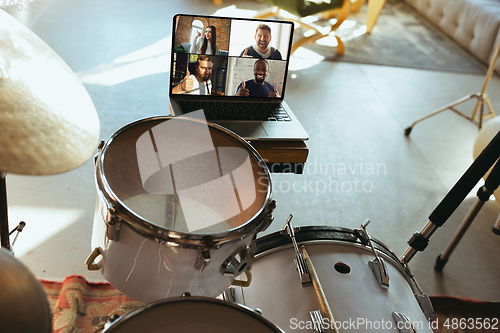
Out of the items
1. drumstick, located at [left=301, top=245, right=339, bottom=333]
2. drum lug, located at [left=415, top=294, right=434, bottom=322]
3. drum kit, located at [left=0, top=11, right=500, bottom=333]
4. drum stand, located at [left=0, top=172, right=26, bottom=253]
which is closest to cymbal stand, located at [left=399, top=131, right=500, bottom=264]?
drum kit, located at [left=0, top=11, right=500, bottom=333]

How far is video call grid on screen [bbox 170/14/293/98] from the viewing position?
1.30 meters

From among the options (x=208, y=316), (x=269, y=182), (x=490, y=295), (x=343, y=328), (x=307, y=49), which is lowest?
(x=490, y=295)

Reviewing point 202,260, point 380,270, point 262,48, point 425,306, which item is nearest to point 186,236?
point 202,260

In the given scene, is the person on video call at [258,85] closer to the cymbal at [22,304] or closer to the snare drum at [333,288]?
the snare drum at [333,288]

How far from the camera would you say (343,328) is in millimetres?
818

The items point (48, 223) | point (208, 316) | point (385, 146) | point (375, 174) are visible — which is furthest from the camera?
point (385, 146)

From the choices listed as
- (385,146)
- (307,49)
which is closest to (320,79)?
(307,49)

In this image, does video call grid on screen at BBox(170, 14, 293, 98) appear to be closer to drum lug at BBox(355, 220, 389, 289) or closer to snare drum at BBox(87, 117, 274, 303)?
snare drum at BBox(87, 117, 274, 303)

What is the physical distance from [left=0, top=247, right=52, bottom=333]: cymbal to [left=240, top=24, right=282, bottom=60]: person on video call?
102 cm

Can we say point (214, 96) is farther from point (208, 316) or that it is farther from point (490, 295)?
point (490, 295)

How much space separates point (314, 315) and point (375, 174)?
54.4 inches

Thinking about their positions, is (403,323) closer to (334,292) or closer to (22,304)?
(334,292)

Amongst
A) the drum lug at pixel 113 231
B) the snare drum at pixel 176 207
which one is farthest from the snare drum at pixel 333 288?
the drum lug at pixel 113 231

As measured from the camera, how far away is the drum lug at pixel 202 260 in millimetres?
707
